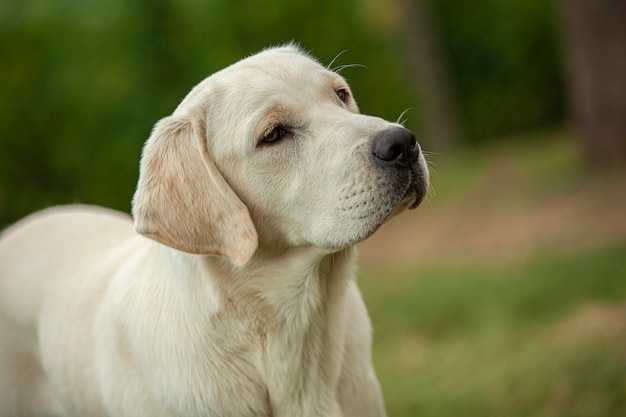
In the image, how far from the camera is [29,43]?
85.1 ft

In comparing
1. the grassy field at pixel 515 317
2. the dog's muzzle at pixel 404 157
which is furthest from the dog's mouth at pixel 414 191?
the grassy field at pixel 515 317

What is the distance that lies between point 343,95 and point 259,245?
2.75 ft

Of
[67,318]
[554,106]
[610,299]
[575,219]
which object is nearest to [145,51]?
[554,106]

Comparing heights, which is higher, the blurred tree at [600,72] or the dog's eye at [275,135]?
the dog's eye at [275,135]

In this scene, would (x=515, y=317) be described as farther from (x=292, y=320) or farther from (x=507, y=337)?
(x=292, y=320)

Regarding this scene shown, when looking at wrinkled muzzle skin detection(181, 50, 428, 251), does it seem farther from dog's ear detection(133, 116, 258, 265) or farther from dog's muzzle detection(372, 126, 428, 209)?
dog's ear detection(133, 116, 258, 265)

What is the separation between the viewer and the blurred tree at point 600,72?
10547 mm

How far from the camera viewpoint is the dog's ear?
353 centimetres

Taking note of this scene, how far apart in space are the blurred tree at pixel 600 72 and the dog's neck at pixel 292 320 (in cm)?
804

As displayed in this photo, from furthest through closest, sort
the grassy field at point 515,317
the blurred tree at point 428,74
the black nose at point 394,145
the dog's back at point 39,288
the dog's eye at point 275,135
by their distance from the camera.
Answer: the blurred tree at point 428,74 → the grassy field at point 515,317 → the dog's back at point 39,288 → the dog's eye at point 275,135 → the black nose at point 394,145

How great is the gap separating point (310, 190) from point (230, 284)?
550 millimetres

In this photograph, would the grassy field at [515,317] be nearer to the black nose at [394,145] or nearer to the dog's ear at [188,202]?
the black nose at [394,145]

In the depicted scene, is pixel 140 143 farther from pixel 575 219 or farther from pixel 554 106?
pixel 575 219

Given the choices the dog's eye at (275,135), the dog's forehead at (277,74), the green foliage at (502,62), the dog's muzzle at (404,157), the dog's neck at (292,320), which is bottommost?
the green foliage at (502,62)
